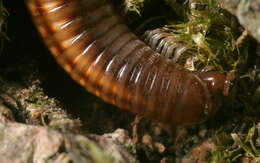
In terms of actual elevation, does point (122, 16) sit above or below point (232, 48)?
above

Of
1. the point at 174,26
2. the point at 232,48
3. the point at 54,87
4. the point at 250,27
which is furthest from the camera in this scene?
the point at 54,87

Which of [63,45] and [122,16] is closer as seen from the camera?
[63,45]

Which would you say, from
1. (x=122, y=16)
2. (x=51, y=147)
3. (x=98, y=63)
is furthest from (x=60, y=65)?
(x=51, y=147)

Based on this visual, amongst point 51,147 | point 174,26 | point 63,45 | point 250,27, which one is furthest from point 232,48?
point 51,147

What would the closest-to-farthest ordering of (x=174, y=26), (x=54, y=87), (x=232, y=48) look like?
(x=232, y=48) < (x=174, y=26) < (x=54, y=87)

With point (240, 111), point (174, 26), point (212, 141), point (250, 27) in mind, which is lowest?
point (212, 141)

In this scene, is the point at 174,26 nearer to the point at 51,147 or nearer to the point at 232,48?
the point at 232,48

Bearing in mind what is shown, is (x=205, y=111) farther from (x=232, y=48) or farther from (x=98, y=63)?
(x=98, y=63)
